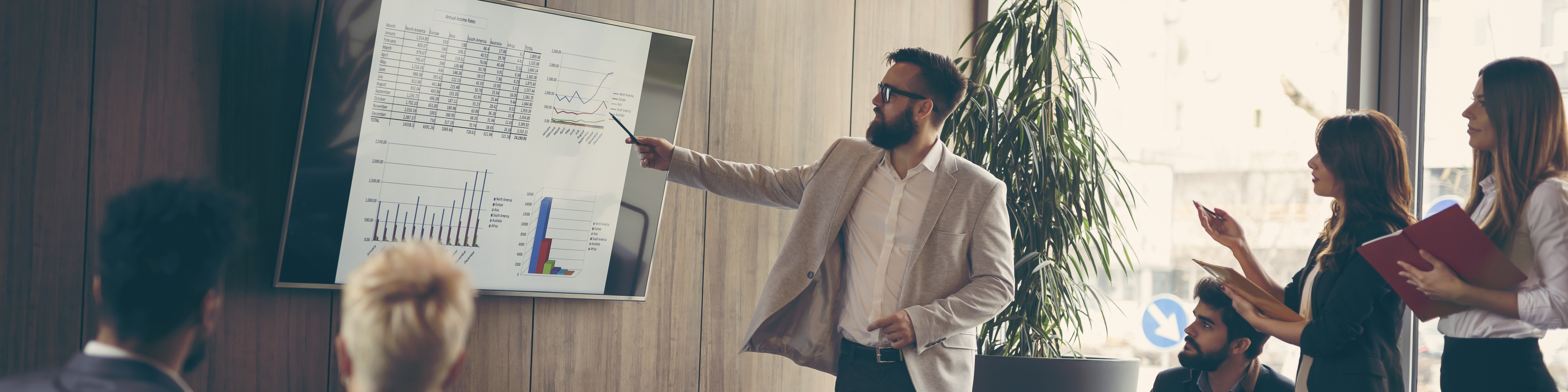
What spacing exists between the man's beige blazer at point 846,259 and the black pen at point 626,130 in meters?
0.09

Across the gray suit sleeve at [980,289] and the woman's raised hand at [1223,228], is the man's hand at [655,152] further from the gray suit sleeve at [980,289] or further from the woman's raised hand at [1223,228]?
the woman's raised hand at [1223,228]

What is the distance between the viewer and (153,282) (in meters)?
1.04

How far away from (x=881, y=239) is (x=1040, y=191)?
1.06 metres

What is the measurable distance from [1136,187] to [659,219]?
1859mm

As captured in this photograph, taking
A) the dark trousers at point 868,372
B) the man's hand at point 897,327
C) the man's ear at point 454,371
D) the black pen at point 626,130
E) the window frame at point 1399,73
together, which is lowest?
the dark trousers at point 868,372

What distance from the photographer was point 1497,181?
172 centimetres

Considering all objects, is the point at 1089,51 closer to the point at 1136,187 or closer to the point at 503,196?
the point at 1136,187

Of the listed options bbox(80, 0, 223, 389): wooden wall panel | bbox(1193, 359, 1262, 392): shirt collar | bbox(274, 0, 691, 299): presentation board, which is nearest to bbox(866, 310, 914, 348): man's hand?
bbox(1193, 359, 1262, 392): shirt collar

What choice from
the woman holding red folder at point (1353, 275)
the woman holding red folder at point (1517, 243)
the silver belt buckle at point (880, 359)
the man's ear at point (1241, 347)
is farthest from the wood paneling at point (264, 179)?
the woman holding red folder at point (1517, 243)

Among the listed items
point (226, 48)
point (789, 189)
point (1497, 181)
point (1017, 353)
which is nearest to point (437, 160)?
point (226, 48)

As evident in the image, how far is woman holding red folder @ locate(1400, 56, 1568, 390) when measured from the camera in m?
1.60

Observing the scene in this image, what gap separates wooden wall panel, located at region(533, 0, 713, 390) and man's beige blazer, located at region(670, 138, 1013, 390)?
25.9 inches

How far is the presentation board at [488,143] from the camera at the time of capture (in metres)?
2.27

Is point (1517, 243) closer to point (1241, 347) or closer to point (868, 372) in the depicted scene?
point (1241, 347)
